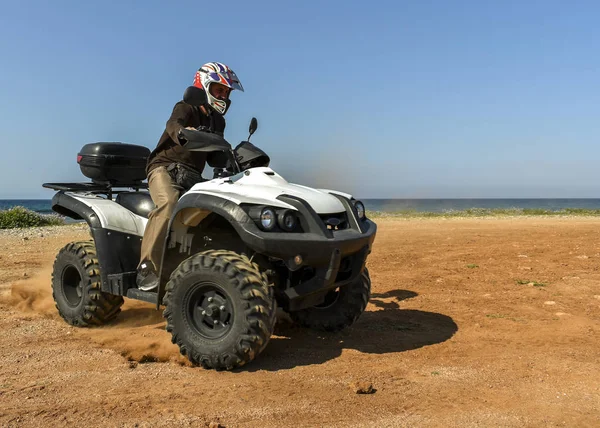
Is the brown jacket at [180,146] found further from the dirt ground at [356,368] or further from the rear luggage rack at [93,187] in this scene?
the dirt ground at [356,368]

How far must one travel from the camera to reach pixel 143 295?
16.8ft

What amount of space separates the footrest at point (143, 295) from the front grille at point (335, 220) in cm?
173

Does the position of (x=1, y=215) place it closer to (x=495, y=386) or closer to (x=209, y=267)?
(x=209, y=267)

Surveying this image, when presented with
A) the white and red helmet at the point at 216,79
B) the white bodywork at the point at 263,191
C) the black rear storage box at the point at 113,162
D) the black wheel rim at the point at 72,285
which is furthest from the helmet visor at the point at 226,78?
the black wheel rim at the point at 72,285

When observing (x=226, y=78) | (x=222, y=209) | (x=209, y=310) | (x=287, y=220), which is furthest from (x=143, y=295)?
(x=226, y=78)

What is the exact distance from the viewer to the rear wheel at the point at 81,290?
5652mm

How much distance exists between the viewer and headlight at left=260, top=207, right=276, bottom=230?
4.09 meters

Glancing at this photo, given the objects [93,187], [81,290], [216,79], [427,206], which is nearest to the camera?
[216,79]

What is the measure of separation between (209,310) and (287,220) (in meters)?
0.94

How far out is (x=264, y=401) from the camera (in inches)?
138

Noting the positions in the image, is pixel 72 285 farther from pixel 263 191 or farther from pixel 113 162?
pixel 263 191

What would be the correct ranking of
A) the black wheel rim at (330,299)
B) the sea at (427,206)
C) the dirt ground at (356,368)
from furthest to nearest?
the sea at (427,206), the black wheel rim at (330,299), the dirt ground at (356,368)

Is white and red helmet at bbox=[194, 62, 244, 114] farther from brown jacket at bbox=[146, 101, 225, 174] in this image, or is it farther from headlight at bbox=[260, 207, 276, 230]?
headlight at bbox=[260, 207, 276, 230]

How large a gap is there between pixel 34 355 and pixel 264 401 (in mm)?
2332
